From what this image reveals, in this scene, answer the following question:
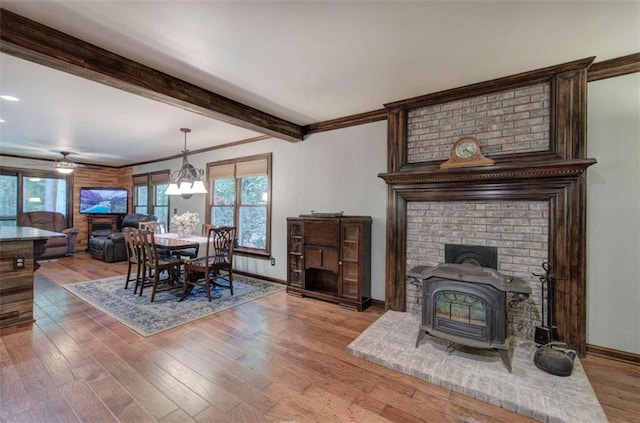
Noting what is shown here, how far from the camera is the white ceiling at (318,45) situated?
1.90 m

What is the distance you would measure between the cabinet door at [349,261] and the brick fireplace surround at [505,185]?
449 mm

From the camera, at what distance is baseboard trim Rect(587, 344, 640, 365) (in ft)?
7.99

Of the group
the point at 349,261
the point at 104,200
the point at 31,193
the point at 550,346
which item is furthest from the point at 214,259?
the point at 31,193

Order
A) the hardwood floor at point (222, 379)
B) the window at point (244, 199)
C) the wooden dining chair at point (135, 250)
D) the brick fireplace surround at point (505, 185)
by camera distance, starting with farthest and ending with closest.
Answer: the window at point (244, 199) < the wooden dining chair at point (135, 250) < the brick fireplace surround at point (505, 185) < the hardwood floor at point (222, 379)

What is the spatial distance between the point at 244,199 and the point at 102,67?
3313 mm

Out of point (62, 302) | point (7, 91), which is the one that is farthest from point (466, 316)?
point (7, 91)

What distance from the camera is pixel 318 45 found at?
2.28 metres

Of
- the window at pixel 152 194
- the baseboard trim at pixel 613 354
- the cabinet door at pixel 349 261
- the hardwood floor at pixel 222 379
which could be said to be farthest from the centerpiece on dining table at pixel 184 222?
the baseboard trim at pixel 613 354

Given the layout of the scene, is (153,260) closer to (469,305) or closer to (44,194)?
(469,305)

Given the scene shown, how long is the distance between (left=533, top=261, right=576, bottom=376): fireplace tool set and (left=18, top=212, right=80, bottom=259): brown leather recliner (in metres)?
8.60

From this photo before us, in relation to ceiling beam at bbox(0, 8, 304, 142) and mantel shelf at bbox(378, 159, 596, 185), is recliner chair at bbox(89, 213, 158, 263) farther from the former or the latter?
mantel shelf at bbox(378, 159, 596, 185)

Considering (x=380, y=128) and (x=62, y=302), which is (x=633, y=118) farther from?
(x=62, y=302)

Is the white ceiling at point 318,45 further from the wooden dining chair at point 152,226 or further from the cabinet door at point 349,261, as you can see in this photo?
the wooden dining chair at point 152,226

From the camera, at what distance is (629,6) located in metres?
1.88
